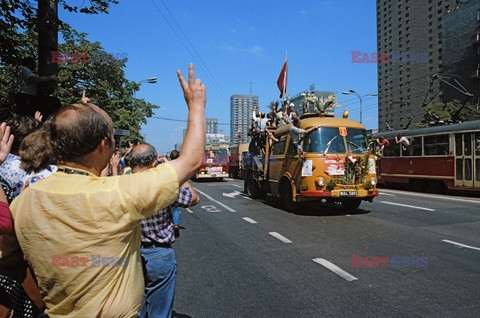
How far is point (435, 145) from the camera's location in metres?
17.3

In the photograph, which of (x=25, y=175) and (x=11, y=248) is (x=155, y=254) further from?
(x=11, y=248)

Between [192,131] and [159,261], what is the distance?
61.8 inches

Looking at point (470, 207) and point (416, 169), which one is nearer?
point (470, 207)

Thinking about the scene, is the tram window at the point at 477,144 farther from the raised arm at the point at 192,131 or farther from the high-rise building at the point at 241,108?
the high-rise building at the point at 241,108

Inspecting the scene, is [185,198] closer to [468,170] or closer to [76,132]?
[76,132]

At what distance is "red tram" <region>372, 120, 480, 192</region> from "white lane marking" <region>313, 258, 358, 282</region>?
1234 centimetres

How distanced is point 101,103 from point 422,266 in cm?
2190

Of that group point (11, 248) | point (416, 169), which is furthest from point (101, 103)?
point (11, 248)

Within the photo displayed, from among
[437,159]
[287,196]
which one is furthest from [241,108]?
[287,196]

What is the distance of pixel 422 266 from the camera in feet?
17.5

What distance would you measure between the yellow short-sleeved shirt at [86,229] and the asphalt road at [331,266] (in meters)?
2.52

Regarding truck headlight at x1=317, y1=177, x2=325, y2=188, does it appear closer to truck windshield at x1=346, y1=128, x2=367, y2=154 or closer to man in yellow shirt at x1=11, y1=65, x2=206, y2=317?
truck windshield at x1=346, y1=128, x2=367, y2=154

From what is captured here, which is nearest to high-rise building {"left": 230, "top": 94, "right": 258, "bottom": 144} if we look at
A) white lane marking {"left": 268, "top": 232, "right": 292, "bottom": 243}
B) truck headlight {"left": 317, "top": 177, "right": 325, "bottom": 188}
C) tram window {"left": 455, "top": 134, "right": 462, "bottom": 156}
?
tram window {"left": 455, "top": 134, "right": 462, "bottom": 156}

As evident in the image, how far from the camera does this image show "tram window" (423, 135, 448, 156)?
16.8 meters
